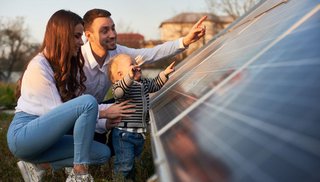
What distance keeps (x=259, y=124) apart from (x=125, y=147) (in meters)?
2.54

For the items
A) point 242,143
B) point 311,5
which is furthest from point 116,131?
point 242,143

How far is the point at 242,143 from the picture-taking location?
1.47 m

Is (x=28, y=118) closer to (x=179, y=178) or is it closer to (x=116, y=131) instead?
(x=116, y=131)

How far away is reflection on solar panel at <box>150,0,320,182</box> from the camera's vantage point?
127cm

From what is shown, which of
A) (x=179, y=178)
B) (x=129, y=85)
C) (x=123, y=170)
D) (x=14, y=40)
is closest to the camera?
(x=179, y=178)

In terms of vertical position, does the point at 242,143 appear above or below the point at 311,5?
below

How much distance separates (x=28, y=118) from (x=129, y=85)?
85cm

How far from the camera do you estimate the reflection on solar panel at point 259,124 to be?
4.17 ft

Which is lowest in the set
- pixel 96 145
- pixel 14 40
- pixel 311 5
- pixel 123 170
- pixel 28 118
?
pixel 14 40

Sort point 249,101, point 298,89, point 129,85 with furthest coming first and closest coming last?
point 129,85 < point 249,101 < point 298,89

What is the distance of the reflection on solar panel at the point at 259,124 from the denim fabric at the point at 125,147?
1571 millimetres

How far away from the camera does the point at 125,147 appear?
399 cm

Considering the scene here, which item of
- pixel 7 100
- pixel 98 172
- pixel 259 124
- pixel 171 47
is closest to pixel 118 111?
pixel 98 172

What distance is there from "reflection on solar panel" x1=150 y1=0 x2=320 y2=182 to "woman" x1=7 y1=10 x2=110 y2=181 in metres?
1.29
